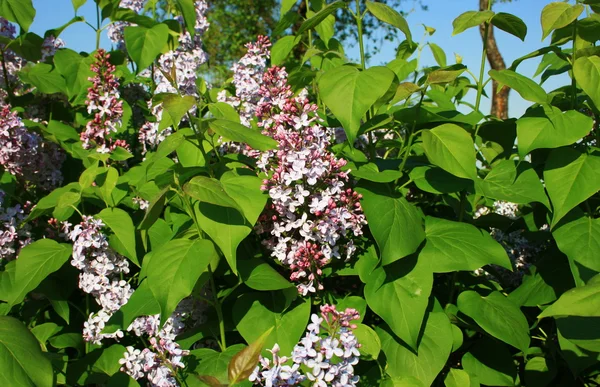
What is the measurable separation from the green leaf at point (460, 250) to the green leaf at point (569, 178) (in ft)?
0.74

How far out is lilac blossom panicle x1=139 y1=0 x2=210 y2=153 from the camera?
3.27 m

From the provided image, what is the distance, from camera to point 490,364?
243 cm

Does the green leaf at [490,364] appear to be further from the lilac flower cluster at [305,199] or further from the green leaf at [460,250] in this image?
the lilac flower cluster at [305,199]

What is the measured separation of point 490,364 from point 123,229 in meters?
1.54

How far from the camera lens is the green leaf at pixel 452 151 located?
2.08 metres

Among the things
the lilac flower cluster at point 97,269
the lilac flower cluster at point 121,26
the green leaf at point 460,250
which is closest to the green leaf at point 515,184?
the green leaf at point 460,250

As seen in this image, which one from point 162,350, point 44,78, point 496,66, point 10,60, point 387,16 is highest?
point 496,66

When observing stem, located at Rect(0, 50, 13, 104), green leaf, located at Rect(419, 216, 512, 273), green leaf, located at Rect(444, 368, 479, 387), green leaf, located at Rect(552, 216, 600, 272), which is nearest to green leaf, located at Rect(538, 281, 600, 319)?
green leaf, located at Rect(419, 216, 512, 273)

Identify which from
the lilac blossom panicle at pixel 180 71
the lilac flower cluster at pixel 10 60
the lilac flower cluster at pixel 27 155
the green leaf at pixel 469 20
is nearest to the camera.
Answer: the green leaf at pixel 469 20

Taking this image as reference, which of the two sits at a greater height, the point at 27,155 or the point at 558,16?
the point at 558,16

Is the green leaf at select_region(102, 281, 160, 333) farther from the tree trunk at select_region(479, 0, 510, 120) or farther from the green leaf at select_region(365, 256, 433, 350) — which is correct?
the tree trunk at select_region(479, 0, 510, 120)

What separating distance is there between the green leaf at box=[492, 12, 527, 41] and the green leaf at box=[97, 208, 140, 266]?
165 cm

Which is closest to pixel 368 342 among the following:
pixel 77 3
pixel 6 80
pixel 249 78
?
pixel 249 78

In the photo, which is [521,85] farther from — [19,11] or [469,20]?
[19,11]
